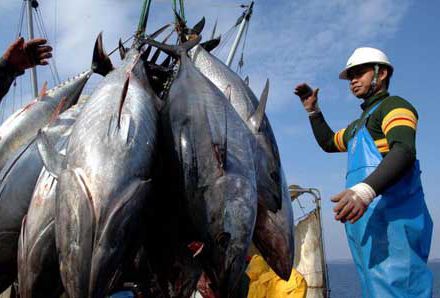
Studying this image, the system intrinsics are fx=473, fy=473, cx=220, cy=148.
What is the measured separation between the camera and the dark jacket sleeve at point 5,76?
301cm

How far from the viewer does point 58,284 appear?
2.10 m

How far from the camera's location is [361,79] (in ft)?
10.7

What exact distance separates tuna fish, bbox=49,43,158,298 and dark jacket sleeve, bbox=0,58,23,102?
116 cm

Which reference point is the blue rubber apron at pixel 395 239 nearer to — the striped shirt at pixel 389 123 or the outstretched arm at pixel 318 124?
the striped shirt at pixel 389 123

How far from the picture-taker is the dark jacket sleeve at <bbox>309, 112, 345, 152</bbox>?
3658 mm

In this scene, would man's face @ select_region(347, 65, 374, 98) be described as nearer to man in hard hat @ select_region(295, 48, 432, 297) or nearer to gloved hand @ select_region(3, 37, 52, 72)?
man in hard hat @ select_region(295, 48, 432, 297)

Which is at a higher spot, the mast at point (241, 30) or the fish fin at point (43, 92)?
the mast at point (241, 30)

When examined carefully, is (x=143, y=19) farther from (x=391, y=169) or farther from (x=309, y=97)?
(x=391, y=169)

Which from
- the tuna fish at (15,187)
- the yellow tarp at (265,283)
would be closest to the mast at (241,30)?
the yellow tarp at (265,283)

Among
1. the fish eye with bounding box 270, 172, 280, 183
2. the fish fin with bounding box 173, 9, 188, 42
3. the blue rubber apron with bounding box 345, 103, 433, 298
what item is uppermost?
the fish fin with bounding box 173, 9, 188, 42

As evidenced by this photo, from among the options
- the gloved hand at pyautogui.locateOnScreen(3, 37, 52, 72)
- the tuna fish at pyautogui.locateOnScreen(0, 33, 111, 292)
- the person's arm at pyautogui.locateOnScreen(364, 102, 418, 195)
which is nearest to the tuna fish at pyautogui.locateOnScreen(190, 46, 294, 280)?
the person's arm at pyautogui.locateOnScreen(364, 102, 418, 195)

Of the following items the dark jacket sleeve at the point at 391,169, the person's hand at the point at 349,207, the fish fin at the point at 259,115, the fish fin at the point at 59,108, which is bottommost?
the person's hand at the point at 349,207

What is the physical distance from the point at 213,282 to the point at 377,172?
1.14 m

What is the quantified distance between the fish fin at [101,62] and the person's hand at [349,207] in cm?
149
